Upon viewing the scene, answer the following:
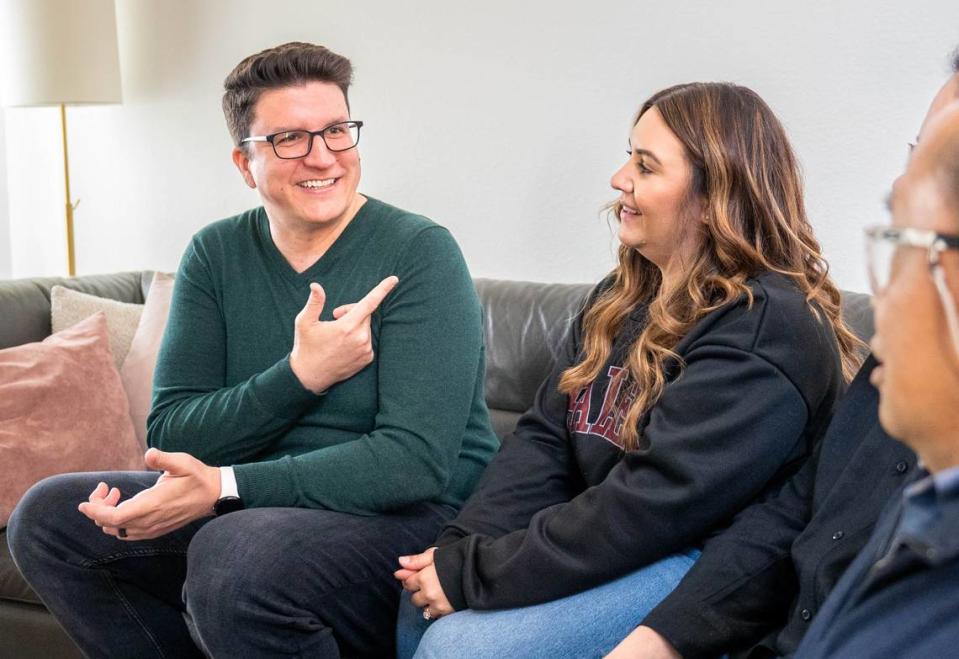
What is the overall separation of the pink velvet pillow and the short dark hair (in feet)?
3.07

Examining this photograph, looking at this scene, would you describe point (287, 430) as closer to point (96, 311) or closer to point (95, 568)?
point (95, 568)

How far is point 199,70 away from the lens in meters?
3.50

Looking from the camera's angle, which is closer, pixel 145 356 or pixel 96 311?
pixel 145 356

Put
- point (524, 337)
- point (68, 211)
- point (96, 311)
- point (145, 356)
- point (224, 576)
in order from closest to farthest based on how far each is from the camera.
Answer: point (224, 576), point (524, 337), point (145, 356), point (96, 311), point (68, 211)

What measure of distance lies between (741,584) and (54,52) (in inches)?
111

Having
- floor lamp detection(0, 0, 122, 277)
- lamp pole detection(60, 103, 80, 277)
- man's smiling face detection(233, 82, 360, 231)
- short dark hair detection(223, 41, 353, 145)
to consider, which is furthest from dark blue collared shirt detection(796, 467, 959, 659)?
lamp pole detection(60, 103, 80, 277)

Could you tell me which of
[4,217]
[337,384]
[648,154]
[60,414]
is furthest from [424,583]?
[4,217]

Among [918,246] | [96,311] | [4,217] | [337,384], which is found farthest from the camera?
[4,217]

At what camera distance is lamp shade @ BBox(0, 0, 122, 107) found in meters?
3.38

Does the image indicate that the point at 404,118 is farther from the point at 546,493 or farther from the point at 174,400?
the point at 546,493

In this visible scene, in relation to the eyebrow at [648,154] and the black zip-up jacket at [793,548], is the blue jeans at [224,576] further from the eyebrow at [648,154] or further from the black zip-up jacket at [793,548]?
the eyebrow at [648,154]

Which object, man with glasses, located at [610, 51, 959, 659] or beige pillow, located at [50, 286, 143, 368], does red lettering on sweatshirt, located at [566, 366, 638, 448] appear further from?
beige pillow, located at [50, 286, 143, 368]

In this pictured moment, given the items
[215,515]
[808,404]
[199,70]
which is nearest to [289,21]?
[199,70]

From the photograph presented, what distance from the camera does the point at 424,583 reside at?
1629 millimetres
